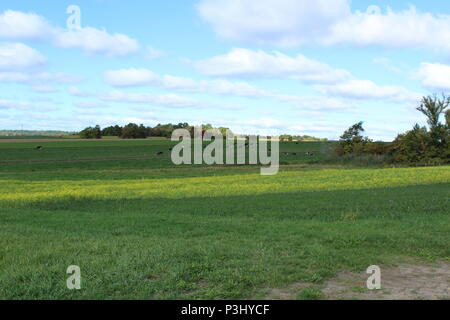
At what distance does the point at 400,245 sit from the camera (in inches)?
396

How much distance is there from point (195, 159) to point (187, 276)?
60296 millimetres

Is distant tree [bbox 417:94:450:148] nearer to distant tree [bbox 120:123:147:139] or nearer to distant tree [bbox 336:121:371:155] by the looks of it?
distant tree [bbox 336:121:371:155]

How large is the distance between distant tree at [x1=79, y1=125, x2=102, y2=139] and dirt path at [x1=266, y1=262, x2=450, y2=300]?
6225 inches

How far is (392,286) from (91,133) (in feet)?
522

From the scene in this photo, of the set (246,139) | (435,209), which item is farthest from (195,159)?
(435,209)

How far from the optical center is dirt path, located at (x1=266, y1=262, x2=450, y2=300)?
21.9 ft

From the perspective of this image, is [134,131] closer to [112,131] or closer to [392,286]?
[112,131]

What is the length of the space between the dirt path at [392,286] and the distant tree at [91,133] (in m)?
158

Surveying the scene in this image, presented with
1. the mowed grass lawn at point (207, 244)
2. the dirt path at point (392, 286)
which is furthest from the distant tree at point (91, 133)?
the dirt path at point (392, 286)

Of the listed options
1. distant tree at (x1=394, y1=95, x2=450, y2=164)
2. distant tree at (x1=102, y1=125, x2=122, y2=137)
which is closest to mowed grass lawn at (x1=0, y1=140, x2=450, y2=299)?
distant tree at (x1=394, y1=95, x2=450, y2=164)

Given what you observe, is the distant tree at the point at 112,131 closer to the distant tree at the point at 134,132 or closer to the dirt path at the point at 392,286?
the distant tree at the point at 134,132

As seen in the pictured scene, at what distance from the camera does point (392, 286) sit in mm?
7242

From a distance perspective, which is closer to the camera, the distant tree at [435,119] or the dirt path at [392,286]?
the dirt path at [392,286]

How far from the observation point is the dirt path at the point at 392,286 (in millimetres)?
6660
